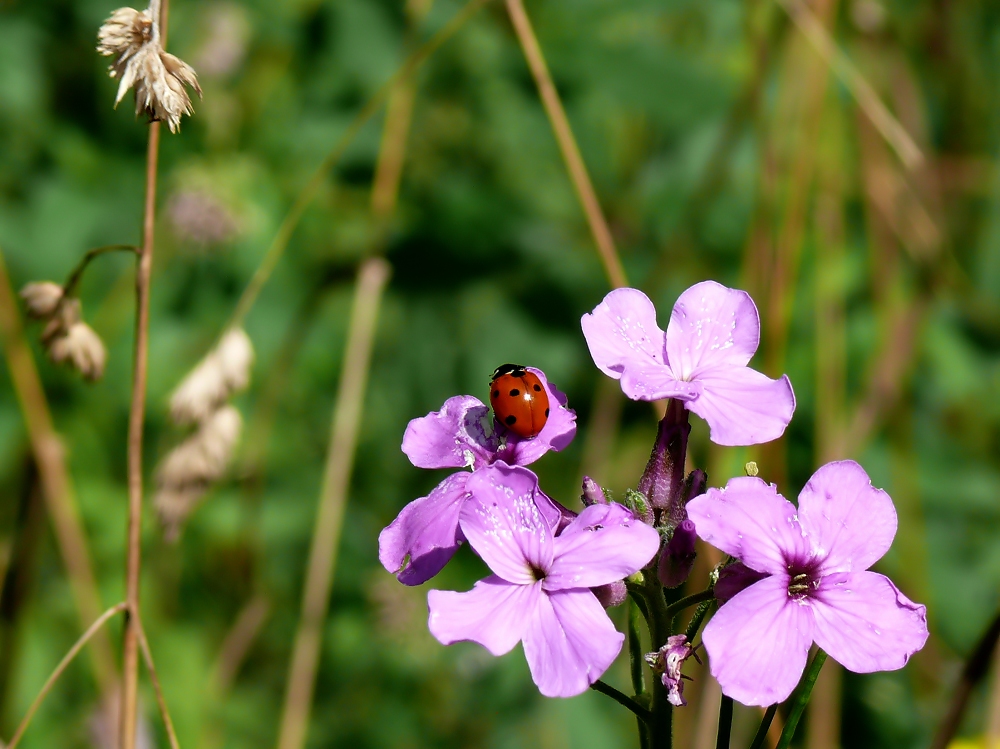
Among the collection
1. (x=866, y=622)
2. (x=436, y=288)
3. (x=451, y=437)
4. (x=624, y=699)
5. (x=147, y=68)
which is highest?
(x=436, y=288)

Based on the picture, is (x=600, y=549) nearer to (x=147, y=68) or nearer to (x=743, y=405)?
(x=743, y=405)

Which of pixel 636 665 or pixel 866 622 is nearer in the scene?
pixel 866 622

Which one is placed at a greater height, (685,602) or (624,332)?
(624,332)

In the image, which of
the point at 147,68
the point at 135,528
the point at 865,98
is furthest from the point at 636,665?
the point at 865,98

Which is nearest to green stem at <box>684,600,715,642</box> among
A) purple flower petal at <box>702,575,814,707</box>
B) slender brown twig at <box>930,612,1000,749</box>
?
purple flower petal at <box>702,575,814,707</box>

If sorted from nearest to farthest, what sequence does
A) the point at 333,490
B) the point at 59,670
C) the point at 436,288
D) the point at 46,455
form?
the point at 59,670 < the point at 46,455 < the point at 333,490 < the point at 436,288

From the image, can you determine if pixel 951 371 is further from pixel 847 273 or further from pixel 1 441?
pixel 1 441

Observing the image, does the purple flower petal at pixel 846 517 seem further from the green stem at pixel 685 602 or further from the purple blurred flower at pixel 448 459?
the purple blurred flower at pixel 448 459

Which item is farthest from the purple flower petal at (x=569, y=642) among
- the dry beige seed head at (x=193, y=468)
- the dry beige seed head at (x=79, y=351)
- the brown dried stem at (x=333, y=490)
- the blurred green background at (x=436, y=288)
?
the blurred green background at (x=436, y=288)
